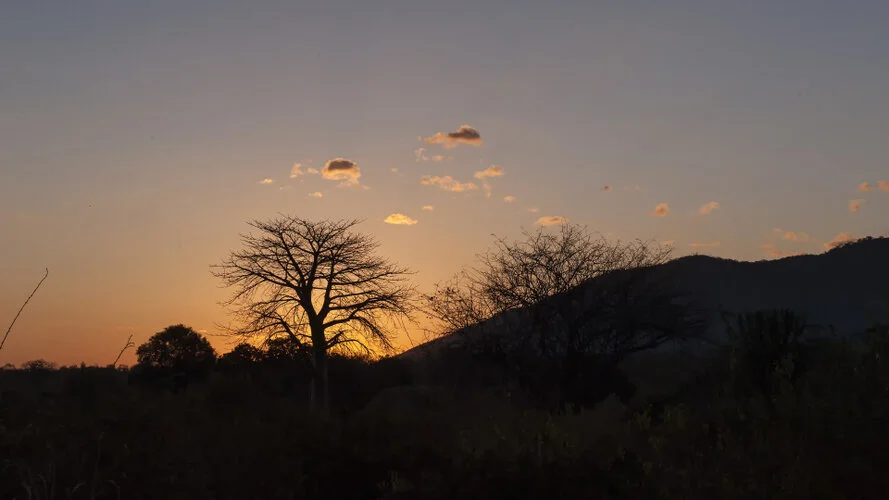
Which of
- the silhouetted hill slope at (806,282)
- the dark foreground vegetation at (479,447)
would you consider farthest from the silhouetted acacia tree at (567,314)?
the silhouetted hill slope at (806,282)

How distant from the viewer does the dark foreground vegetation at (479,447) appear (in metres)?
10.4

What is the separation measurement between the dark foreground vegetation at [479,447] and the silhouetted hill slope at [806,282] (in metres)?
77.8

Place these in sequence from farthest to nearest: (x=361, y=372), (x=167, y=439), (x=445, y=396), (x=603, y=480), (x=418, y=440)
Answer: (x=361, y=372)
(x=445, y=396)
(x=418, y=440)
(x=167, y=439)
(x=603, y=480)

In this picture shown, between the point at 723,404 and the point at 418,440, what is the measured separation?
534 centimetres

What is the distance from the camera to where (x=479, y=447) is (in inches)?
469

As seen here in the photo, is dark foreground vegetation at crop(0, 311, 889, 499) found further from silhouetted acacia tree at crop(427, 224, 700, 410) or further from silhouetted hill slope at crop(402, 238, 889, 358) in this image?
silhouetted hill slope at crop(402, 238, 889, 358)

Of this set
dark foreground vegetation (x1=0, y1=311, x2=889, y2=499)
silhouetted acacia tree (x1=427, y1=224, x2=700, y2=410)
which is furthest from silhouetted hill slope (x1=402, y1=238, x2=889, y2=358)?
dark foreground vegetation (x1=0, y1=311, x2=889, y2=499)

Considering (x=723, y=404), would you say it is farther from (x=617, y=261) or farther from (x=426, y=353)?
(x=426, y=353)

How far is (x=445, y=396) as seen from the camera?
33469 millimetres

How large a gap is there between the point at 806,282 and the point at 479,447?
340 feet

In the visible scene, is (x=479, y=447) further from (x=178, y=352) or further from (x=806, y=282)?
(x=806, y=282)

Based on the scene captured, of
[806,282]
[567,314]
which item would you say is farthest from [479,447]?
[806,282]

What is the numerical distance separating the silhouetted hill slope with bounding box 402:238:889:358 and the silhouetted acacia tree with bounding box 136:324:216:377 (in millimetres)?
58656

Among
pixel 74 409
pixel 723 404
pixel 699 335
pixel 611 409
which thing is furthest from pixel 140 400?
pixel 699 335
